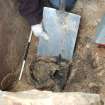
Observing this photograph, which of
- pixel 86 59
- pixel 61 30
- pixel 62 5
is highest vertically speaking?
pixel 62 5

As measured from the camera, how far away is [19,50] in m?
1.90

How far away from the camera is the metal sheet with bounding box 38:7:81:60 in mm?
1874

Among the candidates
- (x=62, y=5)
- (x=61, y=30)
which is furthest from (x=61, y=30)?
(x=62, y=5)

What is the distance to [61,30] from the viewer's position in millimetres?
1887

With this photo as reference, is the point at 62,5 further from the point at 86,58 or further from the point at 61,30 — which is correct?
the point at 86,58

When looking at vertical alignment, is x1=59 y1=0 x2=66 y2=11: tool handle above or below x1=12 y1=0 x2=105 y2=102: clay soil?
above

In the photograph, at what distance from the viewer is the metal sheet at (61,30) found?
1874mm

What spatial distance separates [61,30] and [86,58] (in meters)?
0.24

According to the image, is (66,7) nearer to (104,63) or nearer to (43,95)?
(104,63)

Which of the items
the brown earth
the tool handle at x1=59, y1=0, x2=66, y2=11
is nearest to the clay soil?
the brown earth

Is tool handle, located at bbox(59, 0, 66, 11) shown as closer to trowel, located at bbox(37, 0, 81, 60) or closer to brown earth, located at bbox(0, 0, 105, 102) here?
trowel, located at bbox(37, 0, 81, 60)

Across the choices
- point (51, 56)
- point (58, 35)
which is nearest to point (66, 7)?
point (58, 35)

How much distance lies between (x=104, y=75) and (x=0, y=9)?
28.9 inches

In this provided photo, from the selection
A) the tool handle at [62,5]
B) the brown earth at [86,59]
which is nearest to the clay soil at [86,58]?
the brown earth at [86,59]
